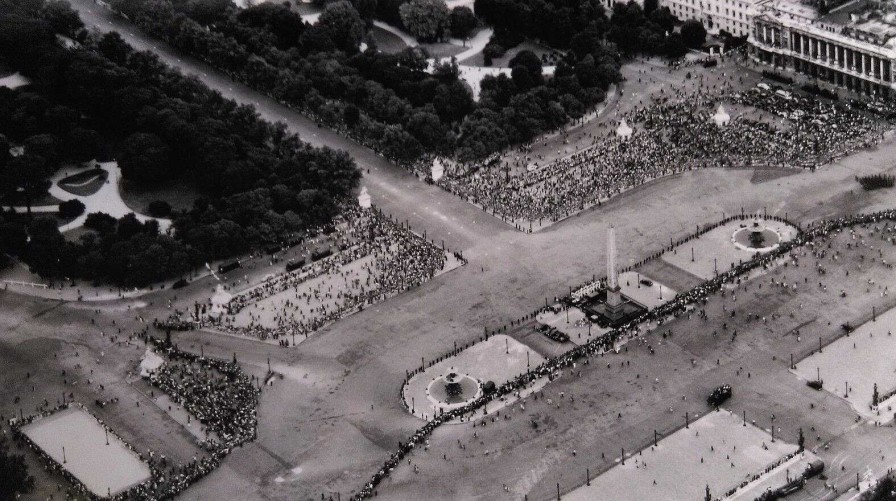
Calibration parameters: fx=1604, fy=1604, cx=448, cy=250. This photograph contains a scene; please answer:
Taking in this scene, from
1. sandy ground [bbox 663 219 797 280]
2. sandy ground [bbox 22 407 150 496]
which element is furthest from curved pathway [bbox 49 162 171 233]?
sandy ground [bbox 663 219 797 280]

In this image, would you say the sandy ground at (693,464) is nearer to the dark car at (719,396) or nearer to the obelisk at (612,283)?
the dark car at (719,396)

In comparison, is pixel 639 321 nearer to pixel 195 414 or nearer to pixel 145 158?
pixel 195 414

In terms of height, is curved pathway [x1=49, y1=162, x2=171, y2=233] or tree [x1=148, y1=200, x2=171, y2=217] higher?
tree [x1=148, y1=200, x2=171, y2=217]

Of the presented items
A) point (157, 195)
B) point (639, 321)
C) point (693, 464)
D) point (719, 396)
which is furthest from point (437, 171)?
point (693, 464)

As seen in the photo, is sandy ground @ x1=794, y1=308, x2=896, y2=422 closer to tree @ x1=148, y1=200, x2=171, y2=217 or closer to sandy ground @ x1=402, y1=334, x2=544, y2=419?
sandy ground @ x1=402, y1=334, x2=544, y2=419

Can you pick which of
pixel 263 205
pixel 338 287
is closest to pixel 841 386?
pixel 338 287

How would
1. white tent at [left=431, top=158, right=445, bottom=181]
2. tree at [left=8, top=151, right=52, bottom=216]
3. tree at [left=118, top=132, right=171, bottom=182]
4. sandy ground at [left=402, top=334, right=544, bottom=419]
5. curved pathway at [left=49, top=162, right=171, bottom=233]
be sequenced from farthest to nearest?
1. white tent at [left=431, top=158, right=445, bottom=181]
2. tree at [left=118, top=132, right=171, bottom=182]
3. tree at [left=8, top=151, right=52, bottom=216]
4. curved pathway at [left=49, top=162, right=171, bottom=233]
5. sandy ground at [left=402, top=334, right=544, bottom=419]

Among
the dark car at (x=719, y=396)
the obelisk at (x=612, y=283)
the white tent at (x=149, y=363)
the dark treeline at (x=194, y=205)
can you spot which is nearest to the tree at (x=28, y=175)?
the dark treeline at (x=194, y=205)
